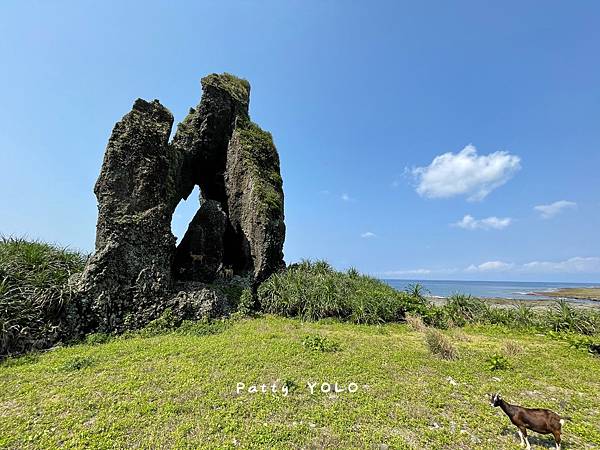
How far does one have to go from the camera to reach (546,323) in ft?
33.9

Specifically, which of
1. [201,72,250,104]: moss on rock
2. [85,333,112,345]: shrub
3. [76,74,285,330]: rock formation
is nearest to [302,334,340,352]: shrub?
[76,74,285,330]: rock formation

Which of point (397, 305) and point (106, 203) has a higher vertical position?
point (106, 203)

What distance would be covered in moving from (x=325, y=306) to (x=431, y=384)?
19.1ft

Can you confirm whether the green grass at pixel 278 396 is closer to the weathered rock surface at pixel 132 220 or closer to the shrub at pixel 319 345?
the shrub at pixel 319 345

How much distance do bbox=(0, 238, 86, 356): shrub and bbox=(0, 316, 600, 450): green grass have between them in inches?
29.5

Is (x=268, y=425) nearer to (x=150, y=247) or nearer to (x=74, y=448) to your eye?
(x=74, y=448)

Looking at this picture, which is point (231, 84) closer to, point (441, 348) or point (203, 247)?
point (203, 247)

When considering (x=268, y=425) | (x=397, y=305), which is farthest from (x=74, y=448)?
(x=397, y=305)

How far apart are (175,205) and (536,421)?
12.0 metres

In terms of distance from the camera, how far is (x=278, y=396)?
15.3ft

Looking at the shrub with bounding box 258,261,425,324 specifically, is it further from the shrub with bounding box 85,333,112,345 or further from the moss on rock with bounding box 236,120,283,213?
the shrub with bounding box 85,333,112,345

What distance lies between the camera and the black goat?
337cm

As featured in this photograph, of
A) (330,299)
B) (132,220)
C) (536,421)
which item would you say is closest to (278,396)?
(536,421)

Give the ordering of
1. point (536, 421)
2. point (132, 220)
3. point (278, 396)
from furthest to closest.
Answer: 1. point (132, 220)
2. point (278, 396)
3. point (536, 421)
